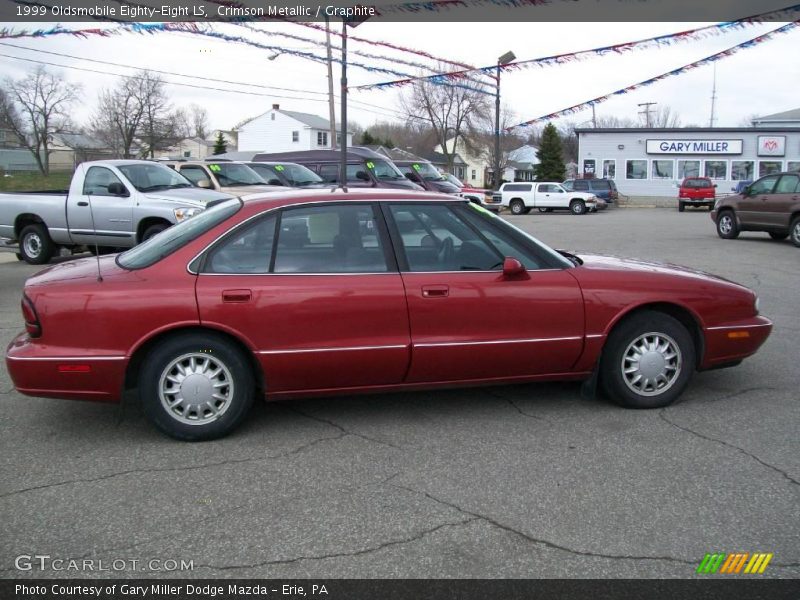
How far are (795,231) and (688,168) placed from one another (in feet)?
110

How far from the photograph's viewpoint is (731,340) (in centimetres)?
497

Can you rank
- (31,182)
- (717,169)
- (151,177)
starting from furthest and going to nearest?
(717,169), (31,182), (151,177)

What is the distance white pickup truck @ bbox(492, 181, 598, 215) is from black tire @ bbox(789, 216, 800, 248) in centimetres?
1978

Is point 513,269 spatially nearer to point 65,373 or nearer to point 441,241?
point 441,241

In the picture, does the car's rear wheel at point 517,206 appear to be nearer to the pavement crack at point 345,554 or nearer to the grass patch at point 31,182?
the grass patch at point 31,182

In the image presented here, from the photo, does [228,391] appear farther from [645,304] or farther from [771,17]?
[771,17]

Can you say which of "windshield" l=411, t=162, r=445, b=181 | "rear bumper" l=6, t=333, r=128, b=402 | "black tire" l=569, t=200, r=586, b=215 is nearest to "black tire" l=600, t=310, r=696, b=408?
"rear bumper" l=6, t=333, r=128, b=402

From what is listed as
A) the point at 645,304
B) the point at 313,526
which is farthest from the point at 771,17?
the point at 313,526

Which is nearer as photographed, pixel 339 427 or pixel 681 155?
pixel 339 427

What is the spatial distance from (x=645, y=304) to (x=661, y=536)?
190 cm

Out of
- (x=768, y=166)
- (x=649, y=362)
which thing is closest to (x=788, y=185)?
(x=649, y=362)

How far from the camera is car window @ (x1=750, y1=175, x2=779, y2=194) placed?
54.0ft

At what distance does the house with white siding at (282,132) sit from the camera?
62.7 meters

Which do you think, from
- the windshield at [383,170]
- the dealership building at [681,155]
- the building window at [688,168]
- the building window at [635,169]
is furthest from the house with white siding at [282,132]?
the windshield at [383,170]
